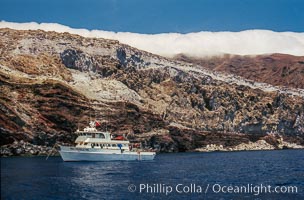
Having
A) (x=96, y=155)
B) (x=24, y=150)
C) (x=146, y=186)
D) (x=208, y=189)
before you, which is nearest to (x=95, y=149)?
(x=96, y=155)

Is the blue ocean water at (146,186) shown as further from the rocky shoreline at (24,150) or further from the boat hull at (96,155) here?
the rocky shoreline at (24,150)

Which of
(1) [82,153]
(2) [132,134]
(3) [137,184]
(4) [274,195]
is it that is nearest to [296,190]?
(4) [274,195]

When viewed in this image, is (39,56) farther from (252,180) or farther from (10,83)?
(252,180)

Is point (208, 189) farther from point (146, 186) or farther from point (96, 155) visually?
point (96, 155)

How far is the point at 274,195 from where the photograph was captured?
5178 cm

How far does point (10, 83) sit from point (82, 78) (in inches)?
1396

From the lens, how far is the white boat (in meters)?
108

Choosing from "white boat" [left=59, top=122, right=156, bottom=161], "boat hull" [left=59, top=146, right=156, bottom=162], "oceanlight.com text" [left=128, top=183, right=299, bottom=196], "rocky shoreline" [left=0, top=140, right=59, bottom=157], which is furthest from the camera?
"rocky shoreline" [left=0, top=140, right=59, bottom=157]

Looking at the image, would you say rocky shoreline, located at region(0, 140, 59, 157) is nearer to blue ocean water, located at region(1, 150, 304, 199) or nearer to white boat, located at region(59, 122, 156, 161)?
white boat, located at region(59, 122, 156, 161)

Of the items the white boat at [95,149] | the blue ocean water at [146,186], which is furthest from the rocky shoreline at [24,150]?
the blue ocean water at [146,186]

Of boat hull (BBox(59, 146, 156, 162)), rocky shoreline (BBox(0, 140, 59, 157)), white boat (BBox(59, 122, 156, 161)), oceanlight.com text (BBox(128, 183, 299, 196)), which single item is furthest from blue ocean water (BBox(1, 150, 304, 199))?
rocky shoreline (BBox(0, 140, 59, 157))

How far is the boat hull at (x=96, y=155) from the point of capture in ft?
354

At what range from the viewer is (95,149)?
112188 millimetres

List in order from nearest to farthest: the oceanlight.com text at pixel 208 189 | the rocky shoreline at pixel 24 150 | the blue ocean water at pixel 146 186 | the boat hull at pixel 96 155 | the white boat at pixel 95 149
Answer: the blue ocean water at pixel 146 186, the oceanlight.com text at pixel 208 189, the boat hull at pixel 96 155, the white boat at pixel 95 149, the rocky shoreline at pixel 24 150
